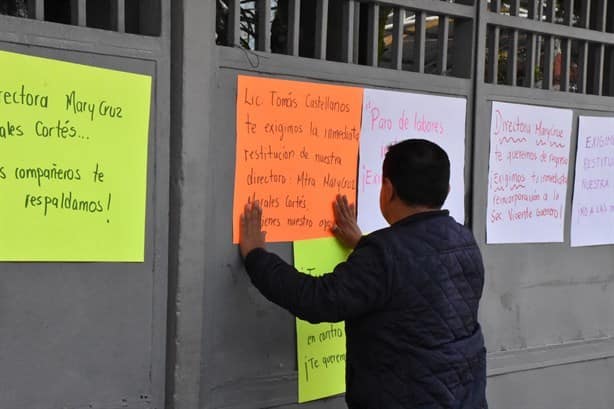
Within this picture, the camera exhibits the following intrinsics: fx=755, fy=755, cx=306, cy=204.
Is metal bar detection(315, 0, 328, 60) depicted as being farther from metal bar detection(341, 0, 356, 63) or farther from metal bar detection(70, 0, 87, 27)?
metal bar detection(70, 0, 87, 27)

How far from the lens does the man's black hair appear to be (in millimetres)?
2309

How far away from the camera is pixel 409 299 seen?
2.27m

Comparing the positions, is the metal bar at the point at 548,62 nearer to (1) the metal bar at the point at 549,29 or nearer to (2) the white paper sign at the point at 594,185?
(1) the metal bar at the point at 549,29

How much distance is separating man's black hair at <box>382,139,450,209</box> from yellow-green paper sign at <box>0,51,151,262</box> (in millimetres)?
840

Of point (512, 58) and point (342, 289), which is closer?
point (342, 289)

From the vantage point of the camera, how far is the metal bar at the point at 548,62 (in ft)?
12.1

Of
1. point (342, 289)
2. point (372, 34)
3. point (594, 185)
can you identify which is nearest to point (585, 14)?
point (594, 185)

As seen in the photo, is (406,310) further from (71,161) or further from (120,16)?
(120,16)

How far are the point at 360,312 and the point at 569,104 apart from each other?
200 cm

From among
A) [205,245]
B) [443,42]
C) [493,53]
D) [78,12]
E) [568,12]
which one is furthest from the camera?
[568,12]

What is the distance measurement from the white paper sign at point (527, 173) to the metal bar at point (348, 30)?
2.63 ft

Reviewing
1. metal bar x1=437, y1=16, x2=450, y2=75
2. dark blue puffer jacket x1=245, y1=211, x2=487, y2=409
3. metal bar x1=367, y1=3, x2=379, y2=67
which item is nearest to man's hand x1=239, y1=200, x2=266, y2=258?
dark blue puffer jacket x1=245, y1=211, x2=487, y2=409

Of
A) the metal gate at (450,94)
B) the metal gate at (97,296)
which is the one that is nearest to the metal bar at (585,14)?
the metal gate at (450,94)

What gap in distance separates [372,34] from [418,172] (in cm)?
103
